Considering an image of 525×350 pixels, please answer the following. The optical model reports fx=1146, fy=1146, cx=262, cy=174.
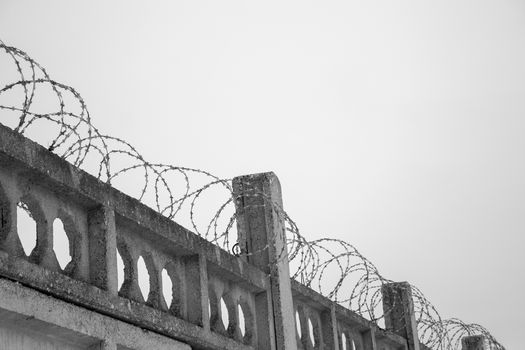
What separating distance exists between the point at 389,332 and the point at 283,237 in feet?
13.5

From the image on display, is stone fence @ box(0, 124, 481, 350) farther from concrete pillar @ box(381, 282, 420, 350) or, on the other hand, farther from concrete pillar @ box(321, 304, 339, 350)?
concrete pillar @ box(381, 282, 420, 350)

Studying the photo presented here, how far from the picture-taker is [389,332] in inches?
545

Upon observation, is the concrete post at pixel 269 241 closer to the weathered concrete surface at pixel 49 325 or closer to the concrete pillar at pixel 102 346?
the weathered concrete surface at pixel 49 325

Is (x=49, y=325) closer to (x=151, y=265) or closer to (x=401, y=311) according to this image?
(x=151, y=265)

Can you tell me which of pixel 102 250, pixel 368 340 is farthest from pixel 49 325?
pixel 368 340

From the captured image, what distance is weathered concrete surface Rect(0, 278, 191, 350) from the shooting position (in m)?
6.13

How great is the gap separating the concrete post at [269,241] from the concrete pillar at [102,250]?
2.76 m

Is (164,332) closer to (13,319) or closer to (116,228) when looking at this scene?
(116,228)

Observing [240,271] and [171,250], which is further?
[240,271]

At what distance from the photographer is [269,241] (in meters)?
9.99

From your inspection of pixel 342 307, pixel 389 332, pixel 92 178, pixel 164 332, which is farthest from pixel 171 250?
pixel 389 332

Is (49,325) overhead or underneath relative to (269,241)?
underneath

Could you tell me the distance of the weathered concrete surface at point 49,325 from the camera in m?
6.13

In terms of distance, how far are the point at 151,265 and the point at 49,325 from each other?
1.64 m
